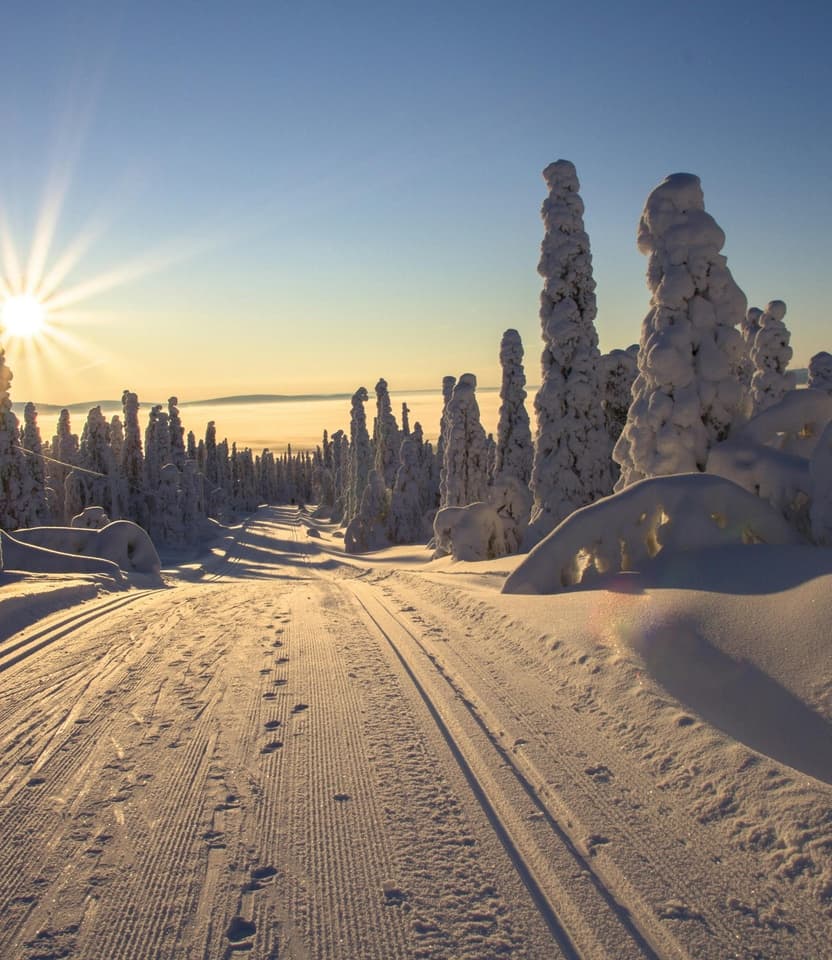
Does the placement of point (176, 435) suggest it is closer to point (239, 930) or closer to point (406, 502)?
point (406, 502)

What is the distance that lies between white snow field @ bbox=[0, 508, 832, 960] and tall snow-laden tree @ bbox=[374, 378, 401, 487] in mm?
54496

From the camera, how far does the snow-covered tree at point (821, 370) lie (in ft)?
94.1

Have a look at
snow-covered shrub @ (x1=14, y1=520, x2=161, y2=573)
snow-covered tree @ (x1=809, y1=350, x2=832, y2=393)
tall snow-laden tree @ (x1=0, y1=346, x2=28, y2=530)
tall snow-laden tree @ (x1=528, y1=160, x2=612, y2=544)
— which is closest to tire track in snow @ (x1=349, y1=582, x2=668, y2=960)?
tall snow-laden tree @ (x1=528, y1=160, x2=612, y2=544)

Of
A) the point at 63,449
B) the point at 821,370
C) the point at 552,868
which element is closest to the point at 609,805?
the point at 552,868

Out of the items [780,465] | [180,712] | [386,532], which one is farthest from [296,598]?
[386,532]

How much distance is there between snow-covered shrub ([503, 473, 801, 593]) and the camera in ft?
30.0

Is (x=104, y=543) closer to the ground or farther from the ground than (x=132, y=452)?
closer to the ground

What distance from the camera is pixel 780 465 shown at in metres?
10.1

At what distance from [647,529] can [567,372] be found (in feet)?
46.5

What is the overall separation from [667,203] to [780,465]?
621 centimetres

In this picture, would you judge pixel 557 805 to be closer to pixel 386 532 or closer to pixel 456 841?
pixel 456 841

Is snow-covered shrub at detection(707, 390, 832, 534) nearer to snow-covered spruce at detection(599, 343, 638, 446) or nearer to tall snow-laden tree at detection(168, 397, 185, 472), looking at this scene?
snow-covered spruce at detection(599, 343, 638, 446)

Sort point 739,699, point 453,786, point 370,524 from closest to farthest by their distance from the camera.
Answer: point 453,786 → point 739,699 → point 370,524

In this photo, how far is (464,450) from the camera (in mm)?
39656
